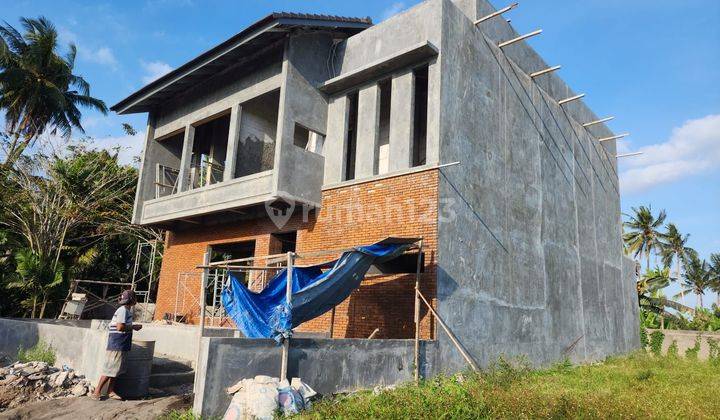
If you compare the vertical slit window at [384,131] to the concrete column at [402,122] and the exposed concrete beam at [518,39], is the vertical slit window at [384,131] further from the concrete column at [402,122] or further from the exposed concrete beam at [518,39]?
the exposed concrete beam at [518,39]

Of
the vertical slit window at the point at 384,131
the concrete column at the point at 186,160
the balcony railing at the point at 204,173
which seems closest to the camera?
the vertical slit window at the point at 384,131

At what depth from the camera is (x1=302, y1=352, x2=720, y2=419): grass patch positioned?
6.11 m

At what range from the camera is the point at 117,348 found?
24.0 ft

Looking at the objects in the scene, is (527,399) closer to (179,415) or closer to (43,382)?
(179,415)

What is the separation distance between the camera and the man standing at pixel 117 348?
23.7 feet

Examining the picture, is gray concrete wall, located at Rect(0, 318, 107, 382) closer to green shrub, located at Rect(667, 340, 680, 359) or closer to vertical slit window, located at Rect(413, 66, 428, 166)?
vertical slit window, located at Rect(413, 66, 428, 166)

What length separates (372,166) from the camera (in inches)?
430

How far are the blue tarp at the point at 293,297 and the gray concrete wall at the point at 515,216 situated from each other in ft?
6.09

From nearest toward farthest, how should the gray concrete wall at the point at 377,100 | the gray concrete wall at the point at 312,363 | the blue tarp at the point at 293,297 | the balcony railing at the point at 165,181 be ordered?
the gray concrete wall at the point at 312,363 < the blue tarp at the point at 293,297 < the gray concrete wall at the point at 377,100 < the balcony railing at the point at 165,181

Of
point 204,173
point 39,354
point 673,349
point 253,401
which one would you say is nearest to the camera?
point 253,401

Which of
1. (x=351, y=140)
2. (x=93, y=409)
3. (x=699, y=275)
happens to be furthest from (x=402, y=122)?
(x=699, y=275)

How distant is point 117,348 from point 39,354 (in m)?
3.30

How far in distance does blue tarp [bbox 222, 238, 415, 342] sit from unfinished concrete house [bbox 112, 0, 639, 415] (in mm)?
454

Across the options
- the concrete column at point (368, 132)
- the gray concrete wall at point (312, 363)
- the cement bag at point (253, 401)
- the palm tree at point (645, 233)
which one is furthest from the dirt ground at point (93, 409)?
the palm tree at point (645, 233)
